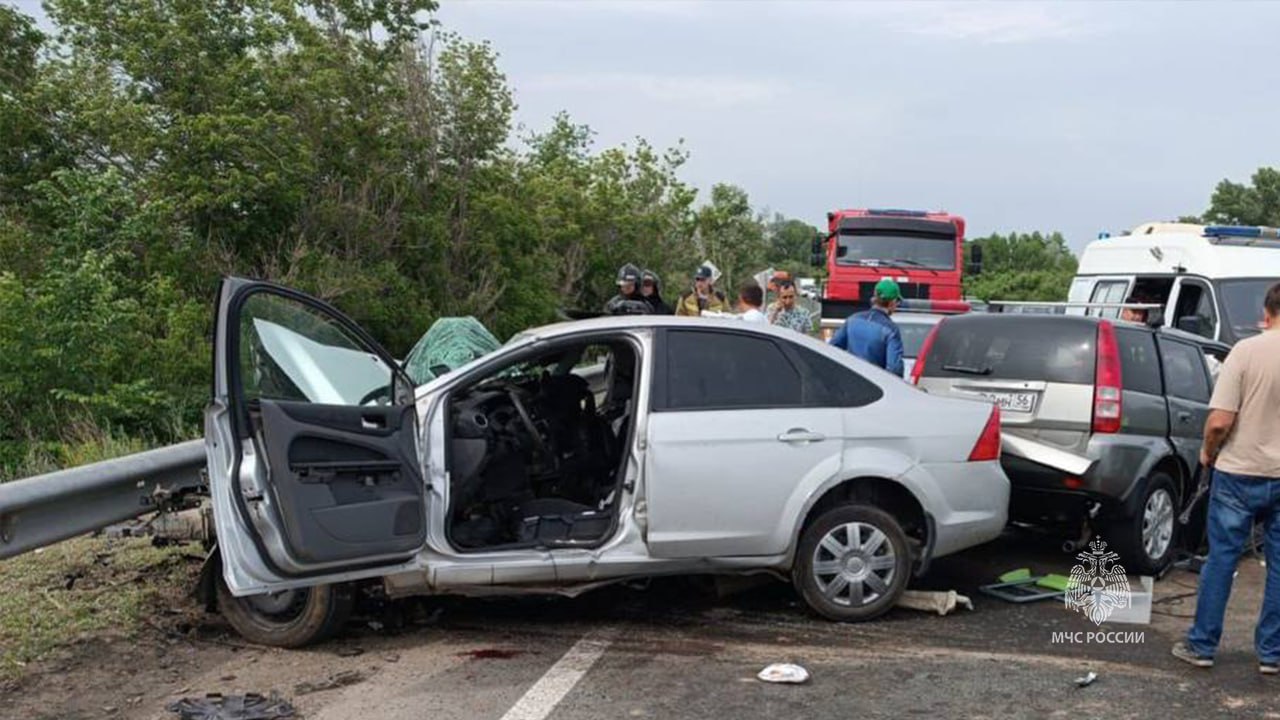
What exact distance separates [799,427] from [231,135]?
501 inches

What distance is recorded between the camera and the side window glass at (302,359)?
15.6 feet

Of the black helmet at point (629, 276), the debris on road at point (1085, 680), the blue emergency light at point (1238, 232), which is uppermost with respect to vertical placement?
the blue emergency light at point (1238, 232)

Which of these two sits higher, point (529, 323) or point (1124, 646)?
point (529, 323)

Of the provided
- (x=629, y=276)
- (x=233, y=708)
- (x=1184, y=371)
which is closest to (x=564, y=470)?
(x=233, y=708)

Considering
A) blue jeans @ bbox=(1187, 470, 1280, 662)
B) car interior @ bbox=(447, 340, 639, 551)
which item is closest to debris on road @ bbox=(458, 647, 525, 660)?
car interior @ bbox=(447, 340, 639, 551)

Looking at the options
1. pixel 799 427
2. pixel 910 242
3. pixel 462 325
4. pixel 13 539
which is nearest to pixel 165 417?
pixel 462 325

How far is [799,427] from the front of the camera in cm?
568

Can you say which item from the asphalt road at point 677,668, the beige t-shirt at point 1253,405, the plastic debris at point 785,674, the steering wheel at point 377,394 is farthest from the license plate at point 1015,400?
the steering wheel at point 377,394

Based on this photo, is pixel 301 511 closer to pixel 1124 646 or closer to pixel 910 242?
pixel 1124 646

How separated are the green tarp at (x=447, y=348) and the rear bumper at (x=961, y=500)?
3244 millimetres

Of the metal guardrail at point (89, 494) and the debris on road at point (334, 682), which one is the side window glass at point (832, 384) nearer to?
the debris on road at point (334, 682)

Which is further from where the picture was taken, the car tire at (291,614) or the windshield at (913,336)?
the windshield at (913,336)

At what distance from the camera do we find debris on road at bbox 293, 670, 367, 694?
15.5ft

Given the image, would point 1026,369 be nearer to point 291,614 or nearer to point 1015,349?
point 1015,349
